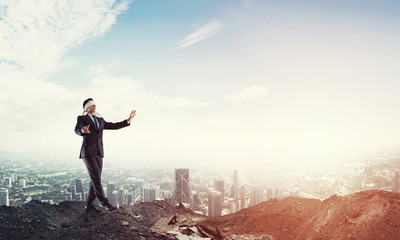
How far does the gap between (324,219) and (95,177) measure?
247 inches

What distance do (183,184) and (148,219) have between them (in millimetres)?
7393

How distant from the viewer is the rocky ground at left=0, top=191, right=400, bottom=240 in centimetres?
545

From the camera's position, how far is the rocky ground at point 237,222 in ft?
17.9

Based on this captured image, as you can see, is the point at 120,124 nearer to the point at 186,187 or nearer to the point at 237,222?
the point at 237,222

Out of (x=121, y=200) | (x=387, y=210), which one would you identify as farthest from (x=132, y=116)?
(x=121, y=200)

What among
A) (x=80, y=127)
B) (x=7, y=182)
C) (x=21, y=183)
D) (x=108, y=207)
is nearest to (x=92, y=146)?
(x=80, y=127)

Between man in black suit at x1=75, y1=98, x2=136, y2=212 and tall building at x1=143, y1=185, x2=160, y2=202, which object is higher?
man in black suit at x1=75, y1=98, x2=136, y2=212

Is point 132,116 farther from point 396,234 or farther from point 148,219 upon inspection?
point 396,234

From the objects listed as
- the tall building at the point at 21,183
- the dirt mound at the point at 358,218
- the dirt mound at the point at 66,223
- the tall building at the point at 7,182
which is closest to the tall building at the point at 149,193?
the dirt mound at the point at 66,223

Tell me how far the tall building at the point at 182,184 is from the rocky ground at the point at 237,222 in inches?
255

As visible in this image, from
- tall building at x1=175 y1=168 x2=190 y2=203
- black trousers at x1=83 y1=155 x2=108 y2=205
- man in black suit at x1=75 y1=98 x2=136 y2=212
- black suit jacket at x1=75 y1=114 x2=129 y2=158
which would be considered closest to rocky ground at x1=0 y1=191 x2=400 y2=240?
black trousers at x1=83 y1=155 x2=108 y2=205

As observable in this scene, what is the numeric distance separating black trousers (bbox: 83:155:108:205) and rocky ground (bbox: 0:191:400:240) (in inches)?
18.7

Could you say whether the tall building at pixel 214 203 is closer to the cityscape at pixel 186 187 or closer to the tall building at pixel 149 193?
the cityscape at pixel 186 187

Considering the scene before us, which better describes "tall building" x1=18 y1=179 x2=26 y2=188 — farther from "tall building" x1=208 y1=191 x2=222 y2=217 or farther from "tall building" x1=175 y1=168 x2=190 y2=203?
"tall building" x1=208 y1=191 x2=222 y2=217
